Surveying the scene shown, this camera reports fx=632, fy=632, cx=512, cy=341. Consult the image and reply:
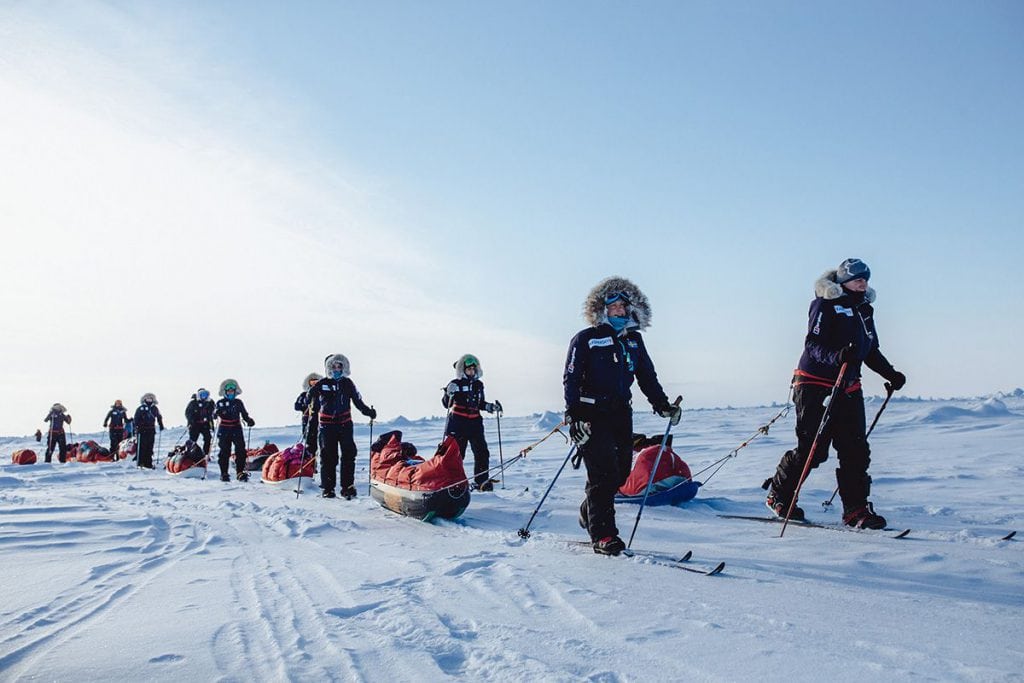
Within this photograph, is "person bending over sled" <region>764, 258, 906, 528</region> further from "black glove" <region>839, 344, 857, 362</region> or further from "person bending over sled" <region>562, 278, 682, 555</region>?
"person bending over sled" <region>562, 278, 682, 555</region>

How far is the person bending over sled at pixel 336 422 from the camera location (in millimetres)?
8672

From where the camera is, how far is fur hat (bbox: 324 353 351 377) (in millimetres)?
8916

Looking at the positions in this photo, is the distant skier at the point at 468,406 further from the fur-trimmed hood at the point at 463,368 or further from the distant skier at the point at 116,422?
the distant skier at the point at 116,422

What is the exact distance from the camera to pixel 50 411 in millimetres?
19938

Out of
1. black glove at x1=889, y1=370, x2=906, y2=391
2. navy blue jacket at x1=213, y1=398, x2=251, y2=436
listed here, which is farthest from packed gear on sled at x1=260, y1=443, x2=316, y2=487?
black glove at x1=889, y1=370, x2=906, y2=391

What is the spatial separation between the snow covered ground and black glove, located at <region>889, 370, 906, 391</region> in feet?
3.63

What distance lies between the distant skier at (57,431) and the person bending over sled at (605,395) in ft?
69.2

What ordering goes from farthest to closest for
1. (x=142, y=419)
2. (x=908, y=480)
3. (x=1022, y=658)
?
(x=142, y=419) → (x=908, y=480) → (x=1022, y=658)

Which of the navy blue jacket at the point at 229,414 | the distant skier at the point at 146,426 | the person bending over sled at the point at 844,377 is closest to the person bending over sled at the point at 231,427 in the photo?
the navy blue jacket at the point at 229,414

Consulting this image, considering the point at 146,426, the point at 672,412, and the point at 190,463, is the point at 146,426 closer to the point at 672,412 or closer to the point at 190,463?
the point at 190,463

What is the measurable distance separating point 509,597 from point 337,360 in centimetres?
636

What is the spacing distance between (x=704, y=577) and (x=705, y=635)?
1.01 metres

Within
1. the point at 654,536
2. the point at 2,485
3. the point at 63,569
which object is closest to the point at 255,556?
the point at 63,569

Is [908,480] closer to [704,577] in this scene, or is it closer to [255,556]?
[704,577]
